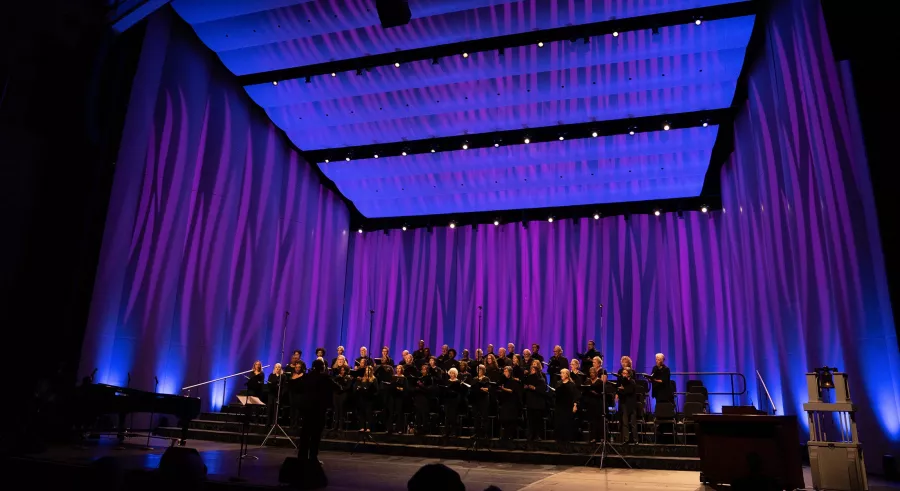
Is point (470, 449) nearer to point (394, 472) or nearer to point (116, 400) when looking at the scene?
point (394, 472)

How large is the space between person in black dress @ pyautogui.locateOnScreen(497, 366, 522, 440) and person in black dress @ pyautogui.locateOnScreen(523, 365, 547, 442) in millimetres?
140

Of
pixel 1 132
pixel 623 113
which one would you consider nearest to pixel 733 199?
pixel 623 113

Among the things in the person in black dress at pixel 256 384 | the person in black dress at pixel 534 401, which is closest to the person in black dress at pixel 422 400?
the person in black dress at pixel 534 401

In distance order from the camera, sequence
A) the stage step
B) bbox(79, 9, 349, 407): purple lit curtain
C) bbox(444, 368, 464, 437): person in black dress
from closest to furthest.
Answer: the stage step
bbox(444, 368, 464, 437): person in black dress
bbox(79, 9, 349, 407): purple lit curtain

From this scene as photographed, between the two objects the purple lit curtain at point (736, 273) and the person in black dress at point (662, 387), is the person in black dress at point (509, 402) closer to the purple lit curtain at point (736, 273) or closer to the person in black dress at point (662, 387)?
the person in black dress at point (662, 387)

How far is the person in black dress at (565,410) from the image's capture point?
8.45 metres

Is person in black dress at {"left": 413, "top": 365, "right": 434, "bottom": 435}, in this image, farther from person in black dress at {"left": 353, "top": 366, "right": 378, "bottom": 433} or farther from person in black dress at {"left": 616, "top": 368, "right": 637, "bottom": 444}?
person in black dress at {"left": 616, "top": 368, "right": 637, "bottom": 444}

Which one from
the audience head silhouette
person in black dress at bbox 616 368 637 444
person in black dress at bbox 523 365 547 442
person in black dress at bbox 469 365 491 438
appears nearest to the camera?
the audience head silhouette

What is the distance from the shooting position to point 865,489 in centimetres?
518

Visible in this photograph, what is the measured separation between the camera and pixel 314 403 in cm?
526

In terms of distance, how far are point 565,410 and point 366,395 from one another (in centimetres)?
317

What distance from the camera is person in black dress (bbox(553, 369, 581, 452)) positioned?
8.45 metres

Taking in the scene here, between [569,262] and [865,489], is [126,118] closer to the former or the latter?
[569,262]

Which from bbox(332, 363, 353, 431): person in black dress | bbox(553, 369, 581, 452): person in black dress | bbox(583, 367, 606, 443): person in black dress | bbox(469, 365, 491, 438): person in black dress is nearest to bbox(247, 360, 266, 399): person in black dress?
bbox(332, 363, 353, 431): person in black dress
